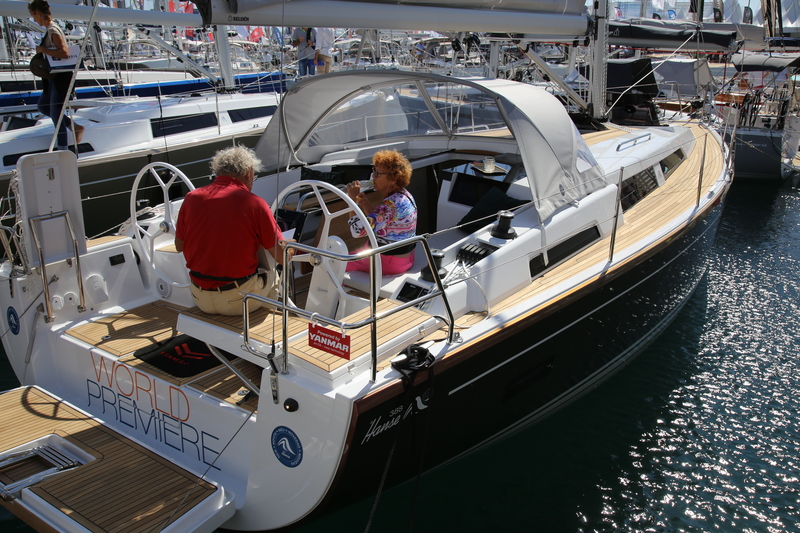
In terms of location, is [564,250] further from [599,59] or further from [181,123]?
[181,123]

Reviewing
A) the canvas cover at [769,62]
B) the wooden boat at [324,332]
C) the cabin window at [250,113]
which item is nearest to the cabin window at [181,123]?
the cabin window at [250,113]

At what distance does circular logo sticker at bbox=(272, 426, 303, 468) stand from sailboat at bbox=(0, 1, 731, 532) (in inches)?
0.5

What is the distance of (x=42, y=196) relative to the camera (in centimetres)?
353

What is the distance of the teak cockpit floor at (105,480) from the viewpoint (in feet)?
8.71

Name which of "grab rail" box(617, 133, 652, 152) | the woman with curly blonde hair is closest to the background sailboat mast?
"grab rail" box(617, 133, 652, 152)

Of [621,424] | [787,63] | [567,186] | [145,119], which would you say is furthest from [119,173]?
[787,63]

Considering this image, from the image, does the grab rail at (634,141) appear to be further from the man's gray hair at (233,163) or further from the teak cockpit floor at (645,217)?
the man's gray hair at (233,163)

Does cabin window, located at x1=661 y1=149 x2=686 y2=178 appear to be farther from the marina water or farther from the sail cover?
the sail cover

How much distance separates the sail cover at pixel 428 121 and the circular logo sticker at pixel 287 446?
1488 millimetres

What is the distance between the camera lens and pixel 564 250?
4352mm

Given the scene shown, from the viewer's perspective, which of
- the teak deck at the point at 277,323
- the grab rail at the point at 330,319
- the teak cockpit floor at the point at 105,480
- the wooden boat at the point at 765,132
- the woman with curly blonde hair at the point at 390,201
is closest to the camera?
the grab rail at the point at 330,319

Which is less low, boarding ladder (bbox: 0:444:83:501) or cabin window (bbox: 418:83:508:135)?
cabin window (bbox: 418:83:508:135)

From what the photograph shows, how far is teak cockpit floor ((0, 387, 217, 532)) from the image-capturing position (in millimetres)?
2656

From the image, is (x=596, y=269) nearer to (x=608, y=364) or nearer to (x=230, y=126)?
(x=608, y=364)
